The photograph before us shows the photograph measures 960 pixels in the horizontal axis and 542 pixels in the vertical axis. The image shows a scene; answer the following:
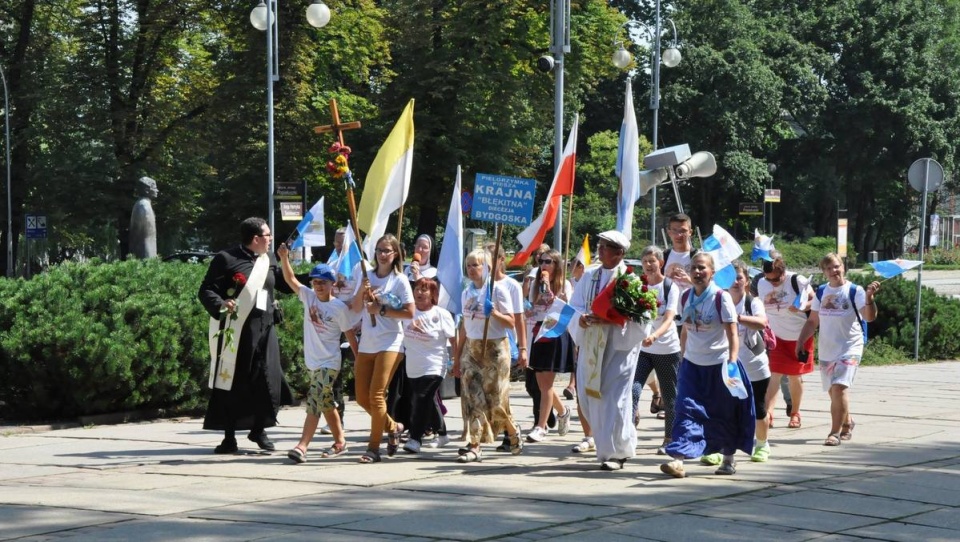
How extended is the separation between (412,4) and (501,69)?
3.18 m

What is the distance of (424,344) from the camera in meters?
10.1

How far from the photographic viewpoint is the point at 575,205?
51344mm

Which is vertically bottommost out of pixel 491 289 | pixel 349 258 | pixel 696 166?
pixel 491 289

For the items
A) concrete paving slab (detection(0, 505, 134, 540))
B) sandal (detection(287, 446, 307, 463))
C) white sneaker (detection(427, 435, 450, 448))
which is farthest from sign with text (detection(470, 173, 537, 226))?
concrete paving slab (detection(0, 505, 134, 540))

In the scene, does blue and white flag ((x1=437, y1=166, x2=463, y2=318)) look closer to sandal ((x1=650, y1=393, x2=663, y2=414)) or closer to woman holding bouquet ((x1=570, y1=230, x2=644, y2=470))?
woman holding bouquet ((x1=570, y1=230, x2=644, y2=470))

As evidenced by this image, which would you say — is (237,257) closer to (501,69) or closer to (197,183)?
(501,69)

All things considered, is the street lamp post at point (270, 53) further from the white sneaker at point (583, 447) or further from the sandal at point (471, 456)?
the sandal at point (471, 456)

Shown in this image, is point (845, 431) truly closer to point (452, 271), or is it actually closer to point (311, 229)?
point (452, 271)

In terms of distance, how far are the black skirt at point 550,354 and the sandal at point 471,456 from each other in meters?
1.64

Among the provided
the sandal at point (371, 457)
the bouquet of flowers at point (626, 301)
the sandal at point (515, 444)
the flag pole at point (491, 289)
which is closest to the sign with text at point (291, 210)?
the flag pole at point (491, 289)

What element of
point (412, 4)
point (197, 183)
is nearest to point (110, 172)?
point (197, 183)

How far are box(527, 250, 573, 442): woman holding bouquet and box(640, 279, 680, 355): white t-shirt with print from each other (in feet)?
3.63

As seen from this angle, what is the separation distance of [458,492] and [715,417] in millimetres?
2166

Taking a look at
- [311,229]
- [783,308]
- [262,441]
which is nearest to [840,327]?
[783,308]
